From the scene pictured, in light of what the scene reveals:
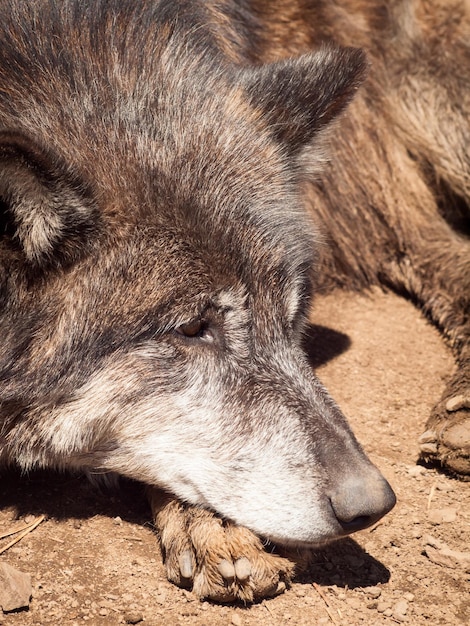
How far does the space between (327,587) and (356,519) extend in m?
0.39

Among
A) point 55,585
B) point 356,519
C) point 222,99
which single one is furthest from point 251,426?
point 222,99

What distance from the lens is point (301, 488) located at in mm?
2877

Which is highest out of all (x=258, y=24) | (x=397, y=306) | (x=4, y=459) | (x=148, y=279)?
(x=258, y=24)

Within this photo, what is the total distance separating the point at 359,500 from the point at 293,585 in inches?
19.4

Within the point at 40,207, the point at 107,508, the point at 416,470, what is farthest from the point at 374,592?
the point at 40,207

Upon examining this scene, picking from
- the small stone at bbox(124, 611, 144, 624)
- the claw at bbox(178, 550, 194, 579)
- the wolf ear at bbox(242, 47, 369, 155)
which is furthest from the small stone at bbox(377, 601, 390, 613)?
the wolf ear at bbox(242, 47, 369, 155)

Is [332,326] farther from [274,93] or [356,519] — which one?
[356,519]

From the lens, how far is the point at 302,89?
11.7ft

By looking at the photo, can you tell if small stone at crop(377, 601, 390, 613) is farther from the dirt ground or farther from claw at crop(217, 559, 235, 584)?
claw at crop(217, 559, 235, 584)

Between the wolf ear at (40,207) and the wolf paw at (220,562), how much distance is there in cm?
110

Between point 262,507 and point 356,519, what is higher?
point 356,519

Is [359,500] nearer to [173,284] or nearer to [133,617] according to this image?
[133,617]

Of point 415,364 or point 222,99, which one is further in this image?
point 415,364

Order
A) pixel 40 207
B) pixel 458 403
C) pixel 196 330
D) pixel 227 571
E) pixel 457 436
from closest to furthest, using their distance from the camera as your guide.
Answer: pixel 40 207
pixel 227 571
pixel 196 330
pixel 457 436
pixel 458 403
